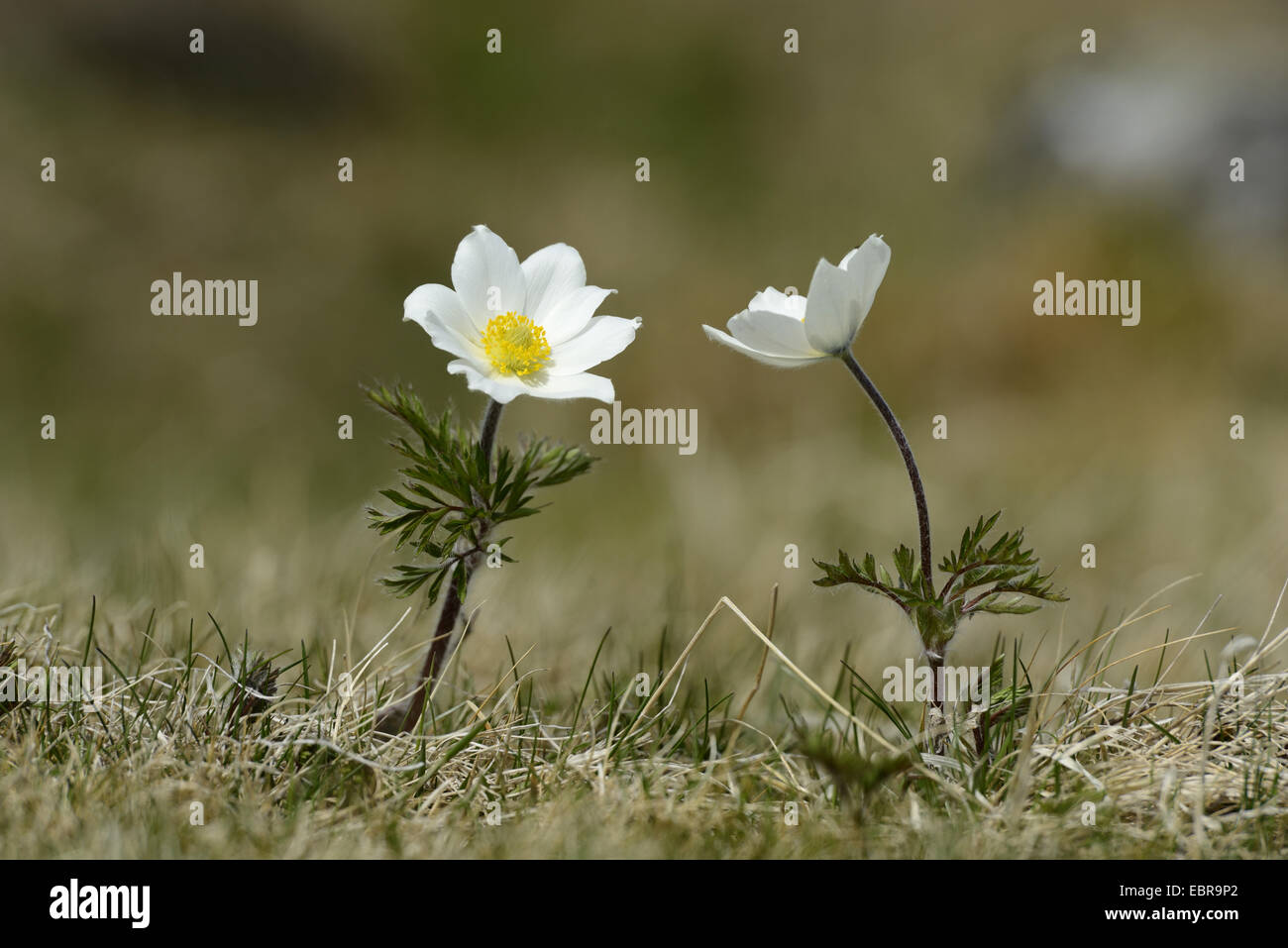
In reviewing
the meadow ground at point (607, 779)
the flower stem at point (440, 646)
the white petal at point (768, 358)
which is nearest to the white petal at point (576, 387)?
the flower stem at point (440, 646)

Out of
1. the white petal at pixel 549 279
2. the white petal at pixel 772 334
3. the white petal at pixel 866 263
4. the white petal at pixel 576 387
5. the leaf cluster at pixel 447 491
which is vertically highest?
the white petal at pixel 549 279

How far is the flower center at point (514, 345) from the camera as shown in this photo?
2.42m

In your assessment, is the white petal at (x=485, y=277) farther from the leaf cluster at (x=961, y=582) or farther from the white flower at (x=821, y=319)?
the leaf cluster at (x=961, y=582)

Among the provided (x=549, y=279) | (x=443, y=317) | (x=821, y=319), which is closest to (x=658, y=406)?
(x=549, y=279)

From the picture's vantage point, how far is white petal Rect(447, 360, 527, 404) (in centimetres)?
220

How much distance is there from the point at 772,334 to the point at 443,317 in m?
0.66

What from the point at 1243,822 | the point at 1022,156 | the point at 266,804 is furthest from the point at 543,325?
the point at 1022,156

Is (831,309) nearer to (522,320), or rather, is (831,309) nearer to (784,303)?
(784,303)

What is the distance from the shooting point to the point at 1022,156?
12.4m

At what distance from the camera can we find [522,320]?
252 centimetres

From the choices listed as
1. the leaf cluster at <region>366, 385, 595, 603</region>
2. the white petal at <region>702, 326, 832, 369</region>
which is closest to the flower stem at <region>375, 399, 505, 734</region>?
the leaf cluster at <region>366, 385, 595, 603</region>

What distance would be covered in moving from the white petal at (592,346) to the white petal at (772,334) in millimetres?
254
